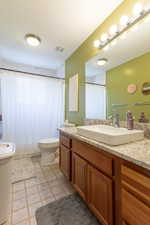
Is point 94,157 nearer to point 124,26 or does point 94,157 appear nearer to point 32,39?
point 124,26

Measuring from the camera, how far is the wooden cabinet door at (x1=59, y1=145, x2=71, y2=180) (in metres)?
1.58

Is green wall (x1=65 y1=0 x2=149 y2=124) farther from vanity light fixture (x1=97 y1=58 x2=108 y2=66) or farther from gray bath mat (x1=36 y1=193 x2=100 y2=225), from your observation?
gray bath mat (x1=36 y1=193 x2=100 y2=225)

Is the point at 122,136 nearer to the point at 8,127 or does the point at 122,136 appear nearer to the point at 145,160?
the point at 145,160

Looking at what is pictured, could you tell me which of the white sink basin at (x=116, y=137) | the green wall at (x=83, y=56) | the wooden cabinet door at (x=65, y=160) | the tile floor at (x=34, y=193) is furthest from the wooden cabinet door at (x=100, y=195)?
the green wall at (x=83, y=56)

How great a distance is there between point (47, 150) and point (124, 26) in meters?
2.32

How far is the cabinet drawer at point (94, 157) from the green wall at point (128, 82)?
635 mm

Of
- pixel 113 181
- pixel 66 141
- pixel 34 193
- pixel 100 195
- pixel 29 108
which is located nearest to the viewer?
pixel 113 181

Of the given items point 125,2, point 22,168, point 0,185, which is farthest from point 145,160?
point 22,168

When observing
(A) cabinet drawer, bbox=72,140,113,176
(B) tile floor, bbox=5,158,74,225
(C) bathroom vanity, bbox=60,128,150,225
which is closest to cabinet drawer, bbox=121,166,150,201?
(C) bathroom vanity, bbox=60,128,150,225

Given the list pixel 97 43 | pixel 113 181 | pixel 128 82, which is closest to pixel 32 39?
pixel 97 43

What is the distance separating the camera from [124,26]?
1.33 metres

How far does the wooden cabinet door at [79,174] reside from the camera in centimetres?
124

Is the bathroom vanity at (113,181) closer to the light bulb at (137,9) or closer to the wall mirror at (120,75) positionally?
the wall mirror at (120,75)

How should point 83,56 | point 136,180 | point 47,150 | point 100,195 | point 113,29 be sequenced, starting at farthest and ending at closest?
point 47,150 → point 83,56 → point 113,29 → point 100,195 → point 136,180
